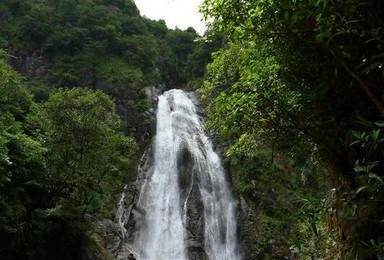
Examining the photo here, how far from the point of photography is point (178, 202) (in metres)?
17.6

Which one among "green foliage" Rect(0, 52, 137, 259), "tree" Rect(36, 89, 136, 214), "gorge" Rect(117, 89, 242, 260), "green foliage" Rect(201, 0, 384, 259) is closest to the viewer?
"green foliage" Rect(201, 0, 384, 259)

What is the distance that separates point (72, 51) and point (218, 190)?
1885 centimetres

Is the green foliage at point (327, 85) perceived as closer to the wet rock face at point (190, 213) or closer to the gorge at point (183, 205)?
the wet rock face at point (190, 213)

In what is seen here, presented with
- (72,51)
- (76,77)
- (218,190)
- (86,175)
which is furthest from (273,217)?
(72,51)

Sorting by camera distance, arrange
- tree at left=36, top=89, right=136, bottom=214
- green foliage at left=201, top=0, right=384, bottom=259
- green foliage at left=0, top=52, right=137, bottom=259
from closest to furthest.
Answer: green foliage at left=201, top=0, right=384, bottom=259 < green foliage at left=0, top=52, right=137, bottom=259 < tree at left=36, top=89, right=136, bottom=214

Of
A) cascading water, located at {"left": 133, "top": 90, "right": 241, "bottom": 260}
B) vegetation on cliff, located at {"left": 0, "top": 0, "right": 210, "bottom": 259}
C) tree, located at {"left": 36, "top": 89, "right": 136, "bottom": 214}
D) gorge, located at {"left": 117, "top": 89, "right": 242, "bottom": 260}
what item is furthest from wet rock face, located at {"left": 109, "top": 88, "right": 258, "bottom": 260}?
tree, located at {"left": 36, "top": 89, "right": 136, "bottom": 214}

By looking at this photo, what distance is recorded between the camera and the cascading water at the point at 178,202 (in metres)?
15.8

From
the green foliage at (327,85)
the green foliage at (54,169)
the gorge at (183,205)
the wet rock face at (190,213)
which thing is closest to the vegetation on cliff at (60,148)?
the green foliage at (54,169)

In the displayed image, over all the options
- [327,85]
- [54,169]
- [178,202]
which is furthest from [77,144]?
[327,85]

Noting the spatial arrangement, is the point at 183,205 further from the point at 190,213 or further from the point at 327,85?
the point at 327,85

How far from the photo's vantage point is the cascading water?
15812mm

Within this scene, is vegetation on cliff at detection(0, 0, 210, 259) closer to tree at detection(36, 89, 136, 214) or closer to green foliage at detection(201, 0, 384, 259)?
tree at detection(36, 89, 136, 214)

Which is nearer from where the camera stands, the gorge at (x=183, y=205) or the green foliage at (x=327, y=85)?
the green foliage at (x=327, y=85)

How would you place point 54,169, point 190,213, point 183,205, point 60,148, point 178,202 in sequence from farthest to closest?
point 178,202 < point 183,205 < point 190,213 < point 60,148 < point 54,169
